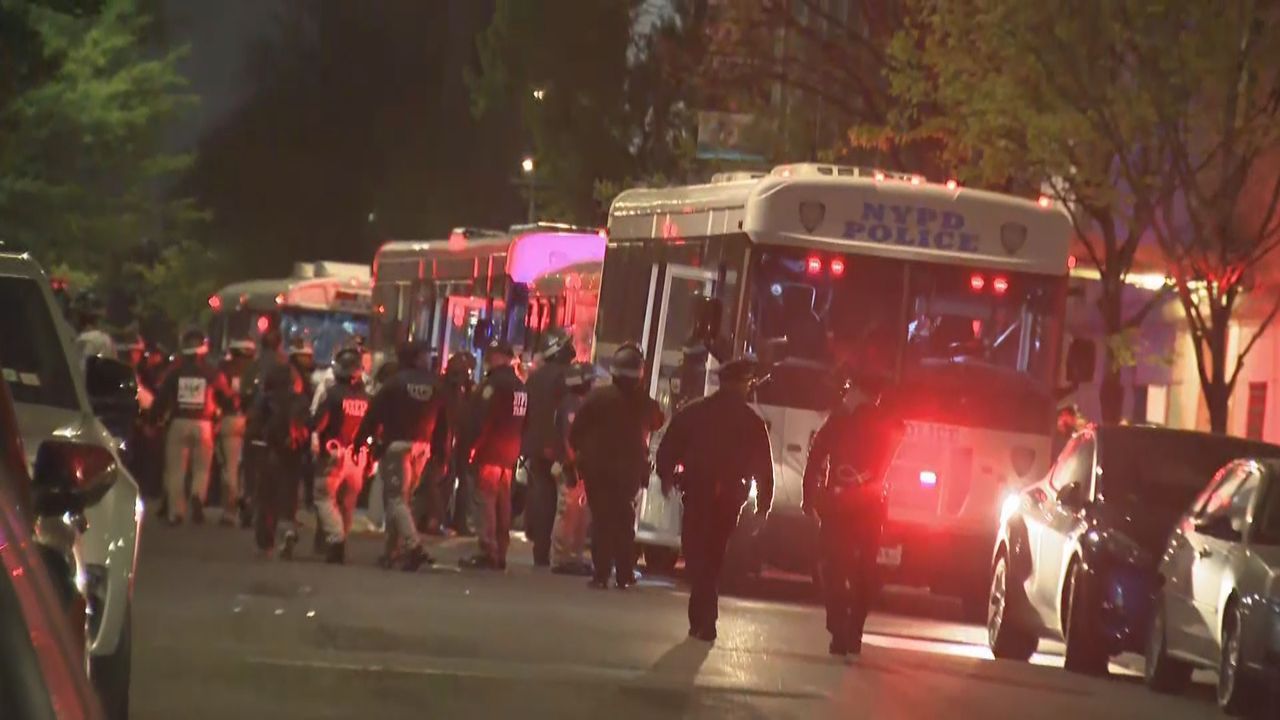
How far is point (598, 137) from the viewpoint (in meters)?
46.5

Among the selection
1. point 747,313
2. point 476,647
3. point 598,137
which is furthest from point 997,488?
point 598,137

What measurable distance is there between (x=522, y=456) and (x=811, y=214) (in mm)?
3912

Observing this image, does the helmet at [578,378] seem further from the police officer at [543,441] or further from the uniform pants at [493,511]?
the uniform pants at [493,511]

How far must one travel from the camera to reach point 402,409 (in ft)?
64.6

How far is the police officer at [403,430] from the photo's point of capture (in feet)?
64.5

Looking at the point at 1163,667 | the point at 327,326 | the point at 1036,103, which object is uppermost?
the point at 1036,103

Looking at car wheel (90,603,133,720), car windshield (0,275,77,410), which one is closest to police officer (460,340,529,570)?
car windshield (0,275,77,410)

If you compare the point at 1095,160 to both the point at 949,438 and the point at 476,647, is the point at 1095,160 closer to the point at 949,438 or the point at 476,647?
the point at 949,438

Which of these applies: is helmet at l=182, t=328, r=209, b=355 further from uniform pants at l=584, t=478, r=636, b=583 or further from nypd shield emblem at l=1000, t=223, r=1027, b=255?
nypd shield emblem at l=1000, t=223, r=1027, b=255

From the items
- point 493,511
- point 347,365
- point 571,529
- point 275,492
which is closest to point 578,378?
point 571,529

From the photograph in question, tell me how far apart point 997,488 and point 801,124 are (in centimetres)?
1590

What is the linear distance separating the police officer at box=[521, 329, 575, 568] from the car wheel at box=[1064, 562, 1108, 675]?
6.79 m

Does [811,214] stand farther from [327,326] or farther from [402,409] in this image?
[327,326]

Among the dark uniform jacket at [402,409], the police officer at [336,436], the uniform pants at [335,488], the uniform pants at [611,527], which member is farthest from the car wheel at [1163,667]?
the uniform pants at [335,488]
